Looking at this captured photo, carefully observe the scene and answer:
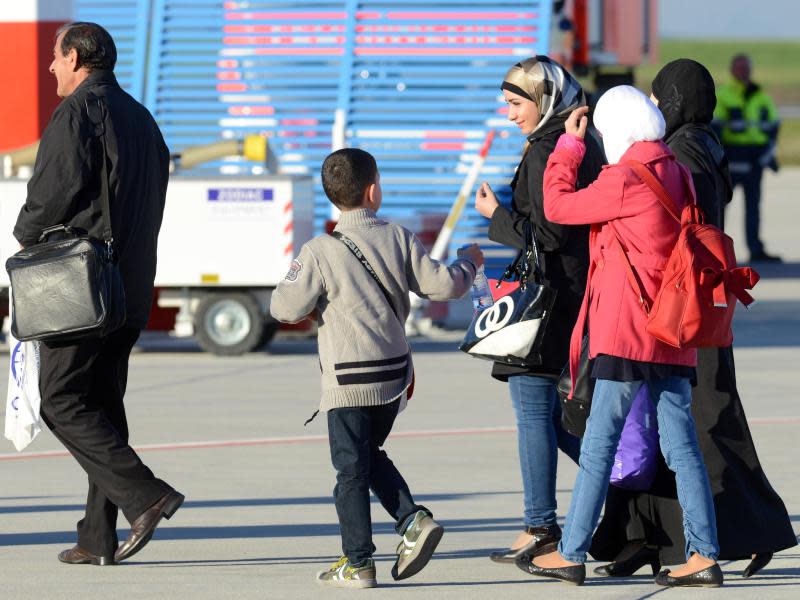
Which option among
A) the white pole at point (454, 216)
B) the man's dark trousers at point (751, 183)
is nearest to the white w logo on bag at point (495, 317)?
the white pole at point (454, 216)

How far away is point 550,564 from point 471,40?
11.7 metres

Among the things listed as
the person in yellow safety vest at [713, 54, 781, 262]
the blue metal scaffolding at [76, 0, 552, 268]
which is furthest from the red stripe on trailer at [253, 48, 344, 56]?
the person in yellow safety vest at [713, 54, 781, 262]

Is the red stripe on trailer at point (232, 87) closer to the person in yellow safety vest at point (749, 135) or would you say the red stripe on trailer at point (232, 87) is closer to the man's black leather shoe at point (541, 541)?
the person in yellow safety vest at point (749, 135)

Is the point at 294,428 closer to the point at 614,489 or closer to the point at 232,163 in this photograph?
the point at 614,489

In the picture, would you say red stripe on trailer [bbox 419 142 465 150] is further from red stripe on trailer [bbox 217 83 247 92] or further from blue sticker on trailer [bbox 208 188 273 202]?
blue sticker on trailer [bbox 208 188 273 202]

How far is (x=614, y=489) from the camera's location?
6355mm

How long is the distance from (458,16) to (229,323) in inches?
194

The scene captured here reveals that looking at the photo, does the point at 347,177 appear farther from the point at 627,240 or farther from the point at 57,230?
the point at 57,230

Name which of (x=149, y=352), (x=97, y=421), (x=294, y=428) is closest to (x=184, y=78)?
(x=149, y=352)

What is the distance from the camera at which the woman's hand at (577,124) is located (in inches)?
244

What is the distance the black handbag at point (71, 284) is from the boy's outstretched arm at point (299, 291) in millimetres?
634

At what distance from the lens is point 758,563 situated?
630 cm

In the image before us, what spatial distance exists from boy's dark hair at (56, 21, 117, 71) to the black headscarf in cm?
192

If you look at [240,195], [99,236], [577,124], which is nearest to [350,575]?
[99,236]
